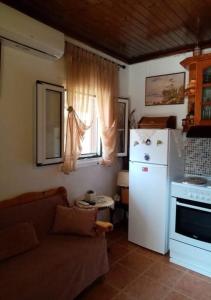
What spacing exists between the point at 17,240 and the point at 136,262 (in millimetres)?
1433

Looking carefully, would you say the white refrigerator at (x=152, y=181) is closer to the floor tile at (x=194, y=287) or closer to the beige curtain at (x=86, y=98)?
the beige curtain at (x=86, y=98)

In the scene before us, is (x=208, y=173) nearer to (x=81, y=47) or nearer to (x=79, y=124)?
(x=79, y=124)

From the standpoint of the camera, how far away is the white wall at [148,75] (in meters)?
3.07

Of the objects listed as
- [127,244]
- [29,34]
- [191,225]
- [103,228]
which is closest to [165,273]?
[191,225]

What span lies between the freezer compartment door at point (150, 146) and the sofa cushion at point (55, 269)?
1.13 m

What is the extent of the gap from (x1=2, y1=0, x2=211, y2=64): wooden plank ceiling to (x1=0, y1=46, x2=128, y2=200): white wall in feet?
1.40

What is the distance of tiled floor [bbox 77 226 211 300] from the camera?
2.08 m

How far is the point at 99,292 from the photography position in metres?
2.11

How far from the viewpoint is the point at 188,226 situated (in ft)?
8.27

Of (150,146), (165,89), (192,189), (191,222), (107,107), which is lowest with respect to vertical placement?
(191,222)

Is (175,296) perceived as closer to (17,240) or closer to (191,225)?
(191,225)

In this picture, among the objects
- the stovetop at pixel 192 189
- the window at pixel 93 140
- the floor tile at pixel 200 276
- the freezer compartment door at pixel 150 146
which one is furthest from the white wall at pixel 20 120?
the floor tile at pixel 200 276

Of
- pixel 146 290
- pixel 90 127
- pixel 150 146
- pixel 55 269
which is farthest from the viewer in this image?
pixel 90 127

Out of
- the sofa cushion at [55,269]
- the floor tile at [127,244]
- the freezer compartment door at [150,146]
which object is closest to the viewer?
the sofa cushion at [55,269]
